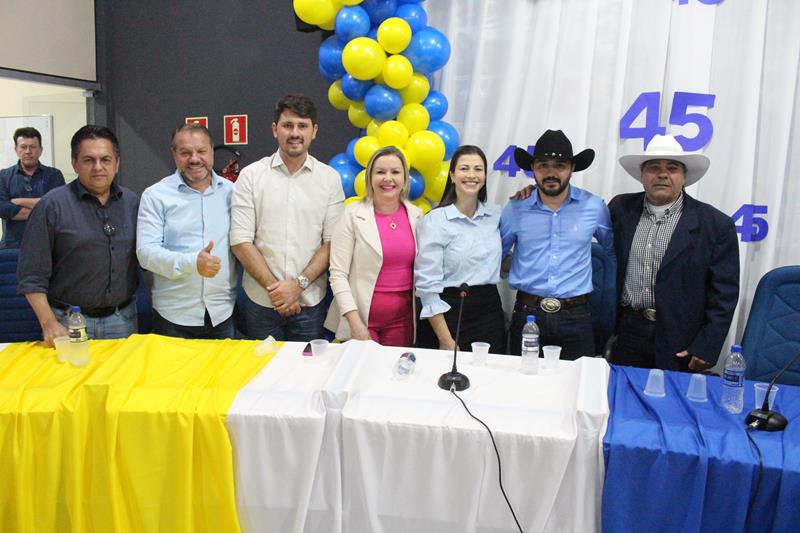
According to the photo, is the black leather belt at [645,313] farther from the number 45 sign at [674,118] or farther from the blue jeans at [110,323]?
the blue jeans at [110,323]

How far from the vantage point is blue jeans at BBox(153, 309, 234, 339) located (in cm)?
263

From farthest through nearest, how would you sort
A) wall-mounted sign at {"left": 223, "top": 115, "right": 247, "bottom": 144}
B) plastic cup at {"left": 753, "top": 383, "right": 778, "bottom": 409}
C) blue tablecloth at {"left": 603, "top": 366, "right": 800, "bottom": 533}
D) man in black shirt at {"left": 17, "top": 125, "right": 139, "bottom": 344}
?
1. wall-mounted sign at {"left": 223, "top": 115, "right": 247, "bottom": 144}
2. man in black shirt at {"left": 17, "top": 125, "right": 139, "bottom": 344}
3. plastic cup at {"left": 753, "top": 383, "right": 778, "bottom": 409}
4. blue tablecloth at {"left": 603, "top": 366, "right": 800, "bottom": 533}

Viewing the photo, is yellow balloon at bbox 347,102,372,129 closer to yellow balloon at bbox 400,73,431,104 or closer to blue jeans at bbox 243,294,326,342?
yellow balloon at bbox 400,73,431,104

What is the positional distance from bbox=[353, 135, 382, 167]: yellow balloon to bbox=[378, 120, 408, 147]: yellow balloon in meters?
0.05

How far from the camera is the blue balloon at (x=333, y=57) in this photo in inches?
122

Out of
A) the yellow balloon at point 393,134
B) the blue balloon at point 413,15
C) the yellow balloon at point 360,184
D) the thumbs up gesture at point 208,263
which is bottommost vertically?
the thumbs up gesture at point 208,263

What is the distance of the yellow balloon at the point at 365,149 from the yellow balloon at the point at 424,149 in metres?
0.18

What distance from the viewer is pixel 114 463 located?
1.73 metres

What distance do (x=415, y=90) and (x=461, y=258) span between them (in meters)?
1.00

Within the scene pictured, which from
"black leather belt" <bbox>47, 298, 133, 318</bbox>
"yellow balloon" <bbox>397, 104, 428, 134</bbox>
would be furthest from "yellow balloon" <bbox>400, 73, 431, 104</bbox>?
"black leather belt" <bbox>47, 298, 133, 318</bbox>

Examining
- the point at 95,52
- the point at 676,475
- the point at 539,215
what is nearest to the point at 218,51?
the point at 95,52

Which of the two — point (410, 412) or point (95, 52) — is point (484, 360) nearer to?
point (410, 412)

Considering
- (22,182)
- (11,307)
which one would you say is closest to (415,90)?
(11,307)

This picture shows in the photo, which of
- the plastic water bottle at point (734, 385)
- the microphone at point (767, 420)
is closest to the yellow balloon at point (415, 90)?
the plastic water bottle at point (734, 385)
